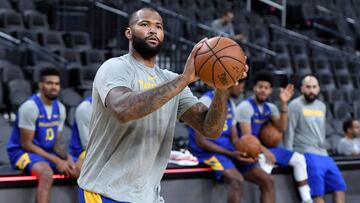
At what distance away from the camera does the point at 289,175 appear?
7.04 meters

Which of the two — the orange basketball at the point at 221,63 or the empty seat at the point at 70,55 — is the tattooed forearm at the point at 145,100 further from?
the empty seat at the point at 70,55

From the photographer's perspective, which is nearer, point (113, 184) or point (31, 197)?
point (113, 184)

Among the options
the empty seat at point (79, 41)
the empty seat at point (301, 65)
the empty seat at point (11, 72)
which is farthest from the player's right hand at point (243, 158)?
the empty seat at point (301, 65)

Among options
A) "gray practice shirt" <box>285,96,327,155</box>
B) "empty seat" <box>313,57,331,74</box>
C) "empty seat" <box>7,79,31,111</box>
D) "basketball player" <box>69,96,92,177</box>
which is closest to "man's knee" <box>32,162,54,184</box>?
"basketball player" <box>69,96,92,177</box>

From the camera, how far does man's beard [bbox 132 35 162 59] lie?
135 inches

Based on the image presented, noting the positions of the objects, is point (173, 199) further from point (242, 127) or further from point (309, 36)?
point (309, 36)

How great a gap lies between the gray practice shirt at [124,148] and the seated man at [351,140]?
5426 millimetres

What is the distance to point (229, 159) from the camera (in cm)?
653

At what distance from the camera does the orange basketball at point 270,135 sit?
22.6ft

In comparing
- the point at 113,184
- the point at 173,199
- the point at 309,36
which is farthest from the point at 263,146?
the point at 309,36

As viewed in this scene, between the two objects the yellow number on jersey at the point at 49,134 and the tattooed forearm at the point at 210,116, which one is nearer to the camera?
the tattooed forearm at the point at 210,116

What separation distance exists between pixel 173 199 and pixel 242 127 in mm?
1035

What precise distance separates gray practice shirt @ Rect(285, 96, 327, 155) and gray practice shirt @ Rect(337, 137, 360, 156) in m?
1.36

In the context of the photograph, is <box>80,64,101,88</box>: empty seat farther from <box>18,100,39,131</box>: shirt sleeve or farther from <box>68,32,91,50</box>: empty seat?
<box>18,100,39,131</box>: shirt sleeve
